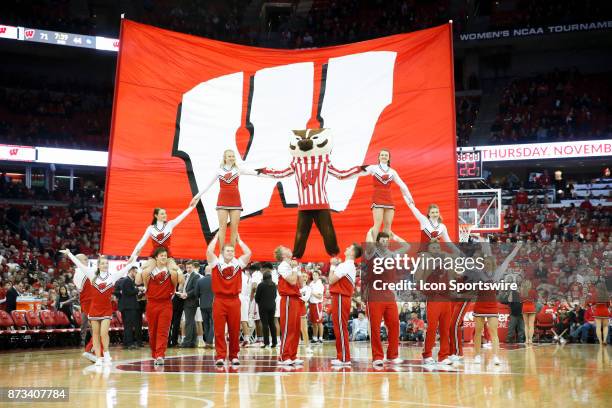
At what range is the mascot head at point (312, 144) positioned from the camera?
13.1m

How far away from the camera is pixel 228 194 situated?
14.1 m

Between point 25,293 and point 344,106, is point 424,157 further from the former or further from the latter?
point 25,293

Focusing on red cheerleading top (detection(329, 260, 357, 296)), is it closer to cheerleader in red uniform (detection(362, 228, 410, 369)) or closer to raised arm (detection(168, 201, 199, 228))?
cheerleader in red uniform (detection(362, 228, 410, 369))

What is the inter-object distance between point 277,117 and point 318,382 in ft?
25.3

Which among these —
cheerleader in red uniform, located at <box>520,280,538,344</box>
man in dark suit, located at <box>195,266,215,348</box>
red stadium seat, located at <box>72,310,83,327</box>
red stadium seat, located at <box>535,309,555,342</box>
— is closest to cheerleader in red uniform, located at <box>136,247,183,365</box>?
man in dark suit, located at <box>195,266,215,348</box>

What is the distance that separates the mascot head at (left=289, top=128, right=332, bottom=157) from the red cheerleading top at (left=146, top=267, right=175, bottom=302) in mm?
2885

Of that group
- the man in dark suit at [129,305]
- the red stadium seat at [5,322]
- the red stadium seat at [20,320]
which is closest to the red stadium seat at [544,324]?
the man in dark suit at [129,305]

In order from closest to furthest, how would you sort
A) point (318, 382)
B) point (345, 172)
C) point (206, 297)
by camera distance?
point (318, 382) < point (345, 172) < point (206, 297)

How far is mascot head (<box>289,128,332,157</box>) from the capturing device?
1313 cm

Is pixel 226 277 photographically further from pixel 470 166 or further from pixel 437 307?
pixel 470 166

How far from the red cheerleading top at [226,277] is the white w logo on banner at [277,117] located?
3.65m

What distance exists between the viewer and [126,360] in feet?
47.4

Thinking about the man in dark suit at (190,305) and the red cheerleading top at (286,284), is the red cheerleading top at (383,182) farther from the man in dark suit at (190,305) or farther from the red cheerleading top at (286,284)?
the man in dark suit at (190,305)

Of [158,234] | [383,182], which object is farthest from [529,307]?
[158,234]
